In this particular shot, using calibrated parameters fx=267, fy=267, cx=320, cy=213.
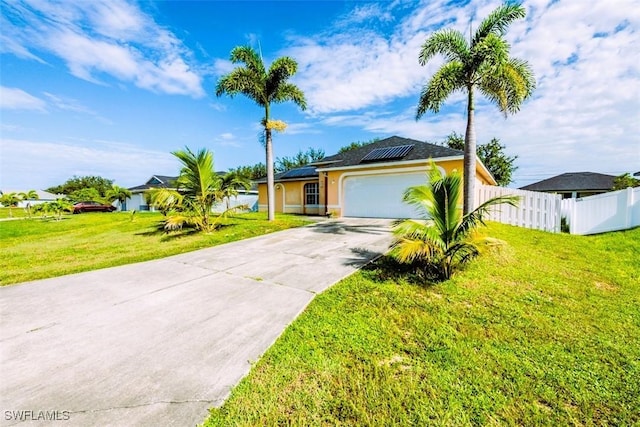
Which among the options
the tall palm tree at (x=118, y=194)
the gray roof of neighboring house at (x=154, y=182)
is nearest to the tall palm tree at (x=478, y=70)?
the gray roof of neighboring house at (x=154, y=182)

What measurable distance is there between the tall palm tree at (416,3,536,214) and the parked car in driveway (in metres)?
35.0

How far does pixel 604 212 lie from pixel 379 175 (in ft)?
27.6

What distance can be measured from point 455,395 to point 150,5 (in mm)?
11298

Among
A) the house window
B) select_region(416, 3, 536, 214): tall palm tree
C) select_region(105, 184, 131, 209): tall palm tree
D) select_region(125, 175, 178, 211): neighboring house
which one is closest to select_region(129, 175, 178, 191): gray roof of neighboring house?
select_region(125, 175, 178, 211): neighboring house

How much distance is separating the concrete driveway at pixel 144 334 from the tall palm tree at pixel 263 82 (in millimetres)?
7147

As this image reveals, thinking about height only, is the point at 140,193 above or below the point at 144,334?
above

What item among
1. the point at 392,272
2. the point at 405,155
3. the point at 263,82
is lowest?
the point at 392,272

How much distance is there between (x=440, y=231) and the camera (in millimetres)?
5172

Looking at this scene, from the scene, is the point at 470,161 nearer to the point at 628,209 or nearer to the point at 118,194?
the point at 628,209

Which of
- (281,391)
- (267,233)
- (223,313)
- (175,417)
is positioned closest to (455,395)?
(281,391)

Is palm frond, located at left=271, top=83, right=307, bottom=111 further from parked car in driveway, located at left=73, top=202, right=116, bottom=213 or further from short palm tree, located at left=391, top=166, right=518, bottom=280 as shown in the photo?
parked car in driveway, located at left=73, top=202, right=116, bottom=213

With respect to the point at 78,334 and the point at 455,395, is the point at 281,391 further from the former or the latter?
the point at 78,334

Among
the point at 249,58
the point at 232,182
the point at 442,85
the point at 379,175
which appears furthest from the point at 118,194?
the point at 442,85

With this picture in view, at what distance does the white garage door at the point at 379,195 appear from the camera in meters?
13.0
